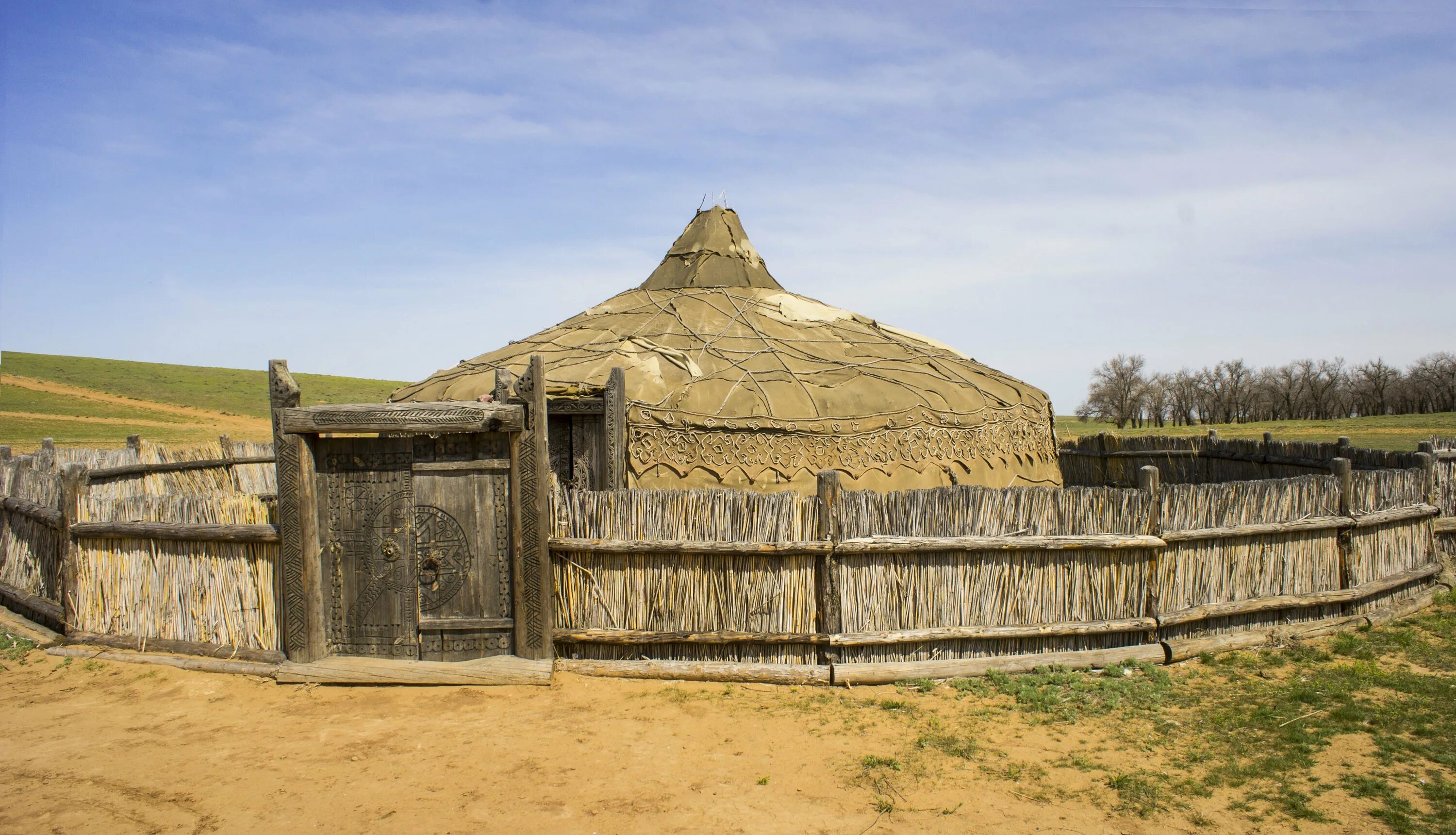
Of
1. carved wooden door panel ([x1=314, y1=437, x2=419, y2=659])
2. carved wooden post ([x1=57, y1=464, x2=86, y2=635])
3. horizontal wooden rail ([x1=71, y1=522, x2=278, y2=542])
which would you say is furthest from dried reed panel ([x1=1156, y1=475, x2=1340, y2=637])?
carved wooden post ([x1=57, y1=464, x2=86, y2=635])

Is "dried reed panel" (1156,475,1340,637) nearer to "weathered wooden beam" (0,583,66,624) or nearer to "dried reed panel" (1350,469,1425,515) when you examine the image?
"dried reed panel" (1350,469,1425,515)

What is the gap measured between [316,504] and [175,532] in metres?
1.29

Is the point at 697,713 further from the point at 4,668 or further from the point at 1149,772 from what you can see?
the point at 4,668

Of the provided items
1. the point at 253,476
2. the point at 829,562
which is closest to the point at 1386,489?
the point at 829,562

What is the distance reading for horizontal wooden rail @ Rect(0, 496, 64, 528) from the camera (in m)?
6.93

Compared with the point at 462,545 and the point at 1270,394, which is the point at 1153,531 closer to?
the point at 462,545

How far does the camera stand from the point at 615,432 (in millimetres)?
8133

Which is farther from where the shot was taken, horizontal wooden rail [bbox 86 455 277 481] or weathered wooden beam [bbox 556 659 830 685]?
horizontal wooden rail [bbox 86 455 277 481]

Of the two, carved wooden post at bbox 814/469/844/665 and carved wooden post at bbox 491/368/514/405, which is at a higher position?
carved wooden post at bbox 491/368/514/405

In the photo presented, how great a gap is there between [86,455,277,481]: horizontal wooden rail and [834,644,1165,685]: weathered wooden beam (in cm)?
782

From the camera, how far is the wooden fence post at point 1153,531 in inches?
240

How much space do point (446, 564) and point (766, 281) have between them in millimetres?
7271

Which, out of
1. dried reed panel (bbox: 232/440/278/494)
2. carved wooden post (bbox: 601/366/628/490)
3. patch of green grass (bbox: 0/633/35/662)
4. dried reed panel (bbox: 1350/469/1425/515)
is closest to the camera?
patch of green grass (bbox: 0/633/35/662)

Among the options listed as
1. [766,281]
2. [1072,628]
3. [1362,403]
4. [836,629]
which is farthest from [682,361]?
[1362,403]
